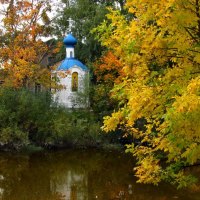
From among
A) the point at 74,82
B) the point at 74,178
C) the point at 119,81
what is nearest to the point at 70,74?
the point at 74,82

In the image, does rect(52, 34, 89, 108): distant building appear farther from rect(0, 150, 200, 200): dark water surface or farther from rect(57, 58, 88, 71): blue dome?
rect(0, 150, 200, 200): dark water surface

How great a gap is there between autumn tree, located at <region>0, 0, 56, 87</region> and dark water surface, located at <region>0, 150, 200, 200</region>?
6.61m

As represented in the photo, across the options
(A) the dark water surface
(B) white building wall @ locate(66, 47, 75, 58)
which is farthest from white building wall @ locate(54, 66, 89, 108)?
(A) the dark water surface

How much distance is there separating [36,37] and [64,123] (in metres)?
8.10

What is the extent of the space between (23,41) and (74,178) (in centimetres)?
1441

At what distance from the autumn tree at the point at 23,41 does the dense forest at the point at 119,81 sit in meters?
0.07

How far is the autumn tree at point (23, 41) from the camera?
26562 mm

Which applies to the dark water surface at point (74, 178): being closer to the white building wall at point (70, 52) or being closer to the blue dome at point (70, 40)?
the blue dome at point (70, 40)

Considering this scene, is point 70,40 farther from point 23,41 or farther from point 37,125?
point 37,125

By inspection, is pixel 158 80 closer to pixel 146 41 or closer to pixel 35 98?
pixel 146 41

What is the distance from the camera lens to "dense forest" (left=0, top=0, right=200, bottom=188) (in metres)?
6.46

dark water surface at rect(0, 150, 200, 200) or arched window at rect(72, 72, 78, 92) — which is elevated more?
arched window at rect(72, 72, 78, 92)

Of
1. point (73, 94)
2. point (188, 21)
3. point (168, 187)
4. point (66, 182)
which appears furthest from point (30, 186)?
point (73, 94)

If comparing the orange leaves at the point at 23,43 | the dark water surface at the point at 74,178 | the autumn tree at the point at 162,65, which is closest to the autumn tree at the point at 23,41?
the orange leaves at the point at 23,43
